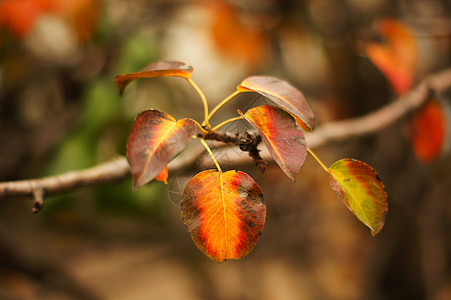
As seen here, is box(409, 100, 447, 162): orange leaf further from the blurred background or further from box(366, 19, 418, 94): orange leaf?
the blurred background

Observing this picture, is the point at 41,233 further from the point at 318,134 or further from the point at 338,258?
the point at 338,258

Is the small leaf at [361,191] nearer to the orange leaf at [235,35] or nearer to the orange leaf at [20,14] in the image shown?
the orange leaf at [20,14]

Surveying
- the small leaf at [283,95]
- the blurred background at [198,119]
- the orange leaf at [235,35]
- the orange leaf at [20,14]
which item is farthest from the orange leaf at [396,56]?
the orange leaf at [20,14]

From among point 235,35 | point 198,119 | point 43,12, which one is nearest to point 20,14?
point 43,12

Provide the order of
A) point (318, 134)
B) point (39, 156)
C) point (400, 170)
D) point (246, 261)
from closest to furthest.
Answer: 1. point (318, 134)
2. point (39, 156)
3. point (400, 170)
4. point (246, 261)

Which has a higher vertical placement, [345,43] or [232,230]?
[232,230]

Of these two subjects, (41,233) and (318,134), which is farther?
(41,233)

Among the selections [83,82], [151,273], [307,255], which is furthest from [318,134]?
[151,273]

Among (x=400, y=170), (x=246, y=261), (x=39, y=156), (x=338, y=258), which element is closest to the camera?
(x=39, y=156)
